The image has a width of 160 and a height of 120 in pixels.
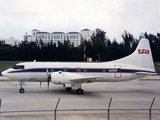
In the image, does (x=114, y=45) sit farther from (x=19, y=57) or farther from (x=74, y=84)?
(x=74, y=84)

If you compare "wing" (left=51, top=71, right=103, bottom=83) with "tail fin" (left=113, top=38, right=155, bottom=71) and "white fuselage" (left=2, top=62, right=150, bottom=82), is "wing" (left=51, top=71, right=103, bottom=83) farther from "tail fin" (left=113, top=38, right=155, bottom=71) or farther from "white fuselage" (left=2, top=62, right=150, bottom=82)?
"tail fin" (left=113, top=38, right=155, bottom=71)

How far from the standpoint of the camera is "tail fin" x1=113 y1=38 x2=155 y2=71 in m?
31.8

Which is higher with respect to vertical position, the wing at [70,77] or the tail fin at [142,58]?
the tail fin at [142,58]

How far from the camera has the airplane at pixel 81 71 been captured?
2739 cm

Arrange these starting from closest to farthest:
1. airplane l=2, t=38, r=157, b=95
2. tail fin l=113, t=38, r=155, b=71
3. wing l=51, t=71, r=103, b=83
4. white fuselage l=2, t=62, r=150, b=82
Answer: wing l=51, t=71, r=103, b=83, airplane l=2, t=38, r=157, b=95, white fuselage l=2, t=62, r=150, b=82, tail fin l=113, t=38, r=155, b=71

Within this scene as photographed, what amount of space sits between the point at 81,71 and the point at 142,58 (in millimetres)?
7757

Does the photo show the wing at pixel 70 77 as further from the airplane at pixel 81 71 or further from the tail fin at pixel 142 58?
the tail fin at pixel 142 58

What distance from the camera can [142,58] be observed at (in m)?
32.1

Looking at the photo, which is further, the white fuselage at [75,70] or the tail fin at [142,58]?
the tail fin at [142,58]

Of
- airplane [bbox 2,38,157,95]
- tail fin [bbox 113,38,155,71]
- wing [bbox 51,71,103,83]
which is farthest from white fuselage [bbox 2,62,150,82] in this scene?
wing [bbox 51,71,103,83]

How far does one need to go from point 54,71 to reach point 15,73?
154 inches

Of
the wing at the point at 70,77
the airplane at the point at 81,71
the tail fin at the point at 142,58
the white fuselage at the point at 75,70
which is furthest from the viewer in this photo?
the tail fin at the point at 142,58

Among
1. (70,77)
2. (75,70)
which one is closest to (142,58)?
(75,70)

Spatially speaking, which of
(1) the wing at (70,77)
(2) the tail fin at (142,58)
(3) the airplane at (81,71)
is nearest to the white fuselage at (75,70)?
(3) the airplane at (81,71)
